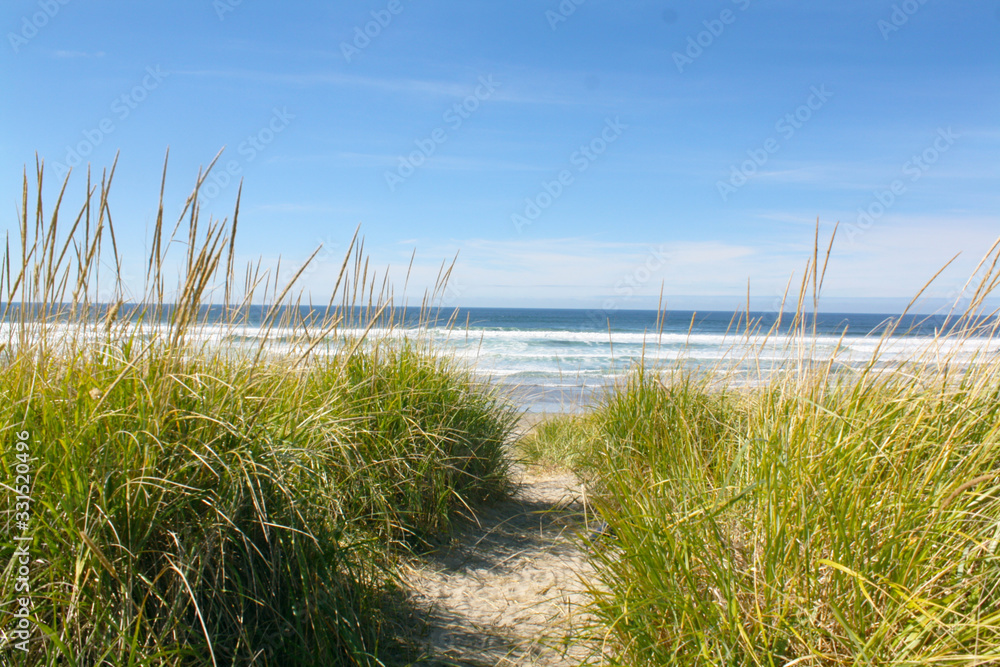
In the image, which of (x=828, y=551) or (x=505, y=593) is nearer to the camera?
(x=828, y=551)

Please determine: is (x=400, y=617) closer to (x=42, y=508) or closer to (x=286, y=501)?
(x=286, y=501)

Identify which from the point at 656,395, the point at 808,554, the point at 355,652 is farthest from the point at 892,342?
the point at 355,652

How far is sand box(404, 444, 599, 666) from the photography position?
94.3 inches

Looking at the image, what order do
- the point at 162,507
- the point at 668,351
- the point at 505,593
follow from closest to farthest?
1. the point at 162,507
2. the point at 505,593
3. the point at 668,351

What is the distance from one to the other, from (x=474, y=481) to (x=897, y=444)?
8.62 feet

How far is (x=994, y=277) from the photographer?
73.2 inches

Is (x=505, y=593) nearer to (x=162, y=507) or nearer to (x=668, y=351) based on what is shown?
(x=162, y=507)

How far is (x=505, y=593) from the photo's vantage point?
308 centimetres

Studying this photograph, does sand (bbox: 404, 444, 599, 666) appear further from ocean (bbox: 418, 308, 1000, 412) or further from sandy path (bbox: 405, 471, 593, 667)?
ocean (bbox: 418, 308, 1000, 412)

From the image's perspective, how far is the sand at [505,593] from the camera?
240 cm

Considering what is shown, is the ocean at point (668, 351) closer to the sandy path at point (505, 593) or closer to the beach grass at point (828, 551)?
the beach grass at point (828, 551)

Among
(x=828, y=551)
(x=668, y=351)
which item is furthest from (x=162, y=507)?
(x=668, y=351)

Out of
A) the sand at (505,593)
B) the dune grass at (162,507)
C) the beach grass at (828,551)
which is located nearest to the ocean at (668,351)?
the beach grass at (828,551)

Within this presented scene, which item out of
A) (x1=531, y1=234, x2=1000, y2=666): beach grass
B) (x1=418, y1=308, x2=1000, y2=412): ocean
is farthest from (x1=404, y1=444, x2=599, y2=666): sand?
(x1=418, y1=308, x2=1000, y2=412): ocean
